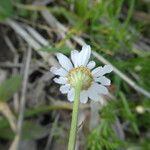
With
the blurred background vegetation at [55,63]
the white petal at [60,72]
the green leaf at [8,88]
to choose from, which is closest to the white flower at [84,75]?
the white petal at [60,72]

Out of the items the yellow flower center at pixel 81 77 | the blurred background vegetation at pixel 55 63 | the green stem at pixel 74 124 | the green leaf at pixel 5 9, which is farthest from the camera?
the green leaf at pixel 5 9

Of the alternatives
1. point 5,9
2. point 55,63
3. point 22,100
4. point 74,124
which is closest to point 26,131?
point 22,100

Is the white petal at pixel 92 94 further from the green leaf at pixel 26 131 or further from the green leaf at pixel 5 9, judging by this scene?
the green leaf at pixel 5 9

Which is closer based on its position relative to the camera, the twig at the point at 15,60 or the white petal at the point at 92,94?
the white petal at the point at 92,94

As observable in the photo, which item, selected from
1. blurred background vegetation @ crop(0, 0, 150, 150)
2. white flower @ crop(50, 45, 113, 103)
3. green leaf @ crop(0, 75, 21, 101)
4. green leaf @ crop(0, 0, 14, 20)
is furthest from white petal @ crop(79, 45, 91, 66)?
green leaf @ crop(0, 0, 14, 20)

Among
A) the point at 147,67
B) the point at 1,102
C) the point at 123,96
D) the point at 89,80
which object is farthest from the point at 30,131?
the point at 89,80

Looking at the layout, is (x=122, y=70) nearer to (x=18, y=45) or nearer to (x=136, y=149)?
(x=136, y=149)

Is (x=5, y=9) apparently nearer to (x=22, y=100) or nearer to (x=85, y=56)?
(x=22, y=100)

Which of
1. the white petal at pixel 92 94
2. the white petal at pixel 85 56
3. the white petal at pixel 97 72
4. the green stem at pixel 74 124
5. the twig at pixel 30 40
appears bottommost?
the green stem at pixel 74 124

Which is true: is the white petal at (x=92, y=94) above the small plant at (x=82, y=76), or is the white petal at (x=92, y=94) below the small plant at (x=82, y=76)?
below
